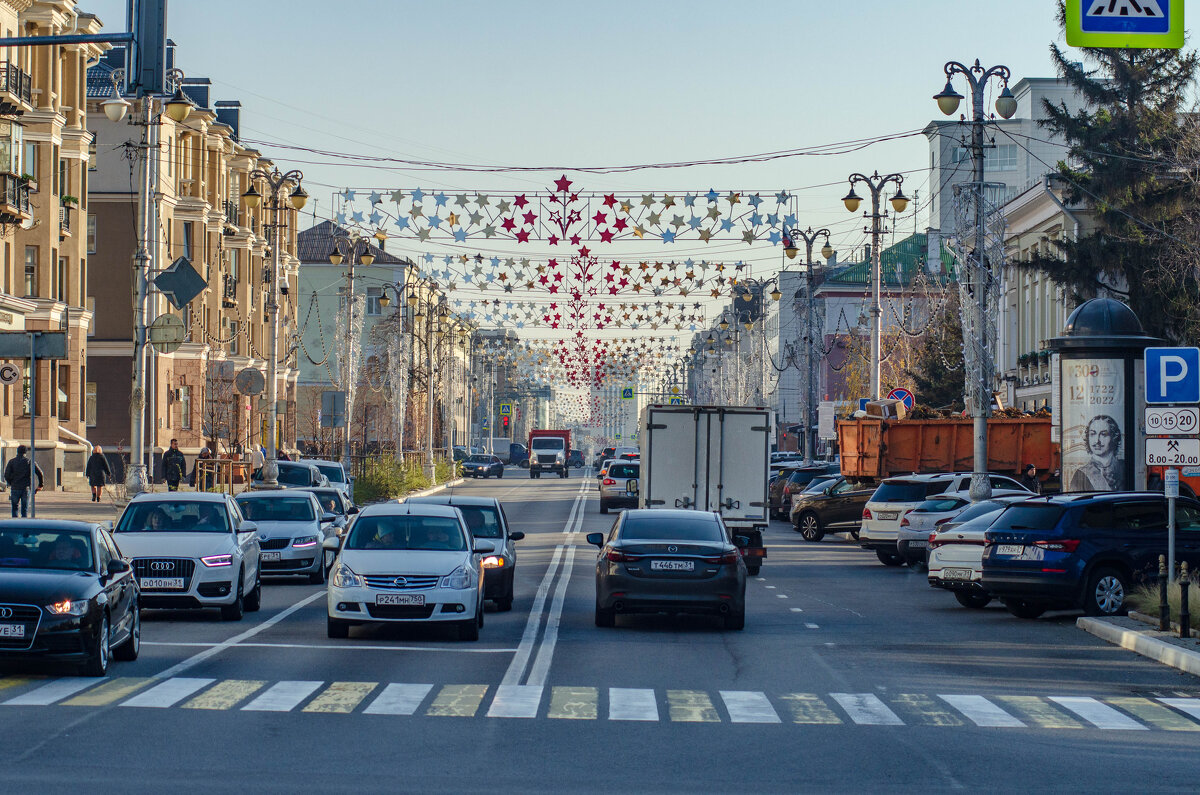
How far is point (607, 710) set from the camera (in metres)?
12.4

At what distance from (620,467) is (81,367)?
61.9 feet

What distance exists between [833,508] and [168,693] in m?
28.5

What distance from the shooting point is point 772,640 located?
59.2 feet

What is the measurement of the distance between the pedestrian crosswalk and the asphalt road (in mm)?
43

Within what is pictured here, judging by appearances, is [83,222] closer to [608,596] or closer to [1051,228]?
[1051,228]

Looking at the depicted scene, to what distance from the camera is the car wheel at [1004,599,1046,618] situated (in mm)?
21572

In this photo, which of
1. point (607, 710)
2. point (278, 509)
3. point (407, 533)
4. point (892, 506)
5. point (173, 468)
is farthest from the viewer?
point (173, 468)

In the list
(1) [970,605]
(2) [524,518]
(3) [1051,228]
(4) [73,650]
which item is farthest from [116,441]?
(4) [73,650]

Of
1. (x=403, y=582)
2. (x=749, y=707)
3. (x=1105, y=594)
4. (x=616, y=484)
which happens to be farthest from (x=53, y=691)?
(x=616, y=484)

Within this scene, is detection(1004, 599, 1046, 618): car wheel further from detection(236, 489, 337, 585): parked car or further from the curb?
detection(236, 489, 337, 585): parked car

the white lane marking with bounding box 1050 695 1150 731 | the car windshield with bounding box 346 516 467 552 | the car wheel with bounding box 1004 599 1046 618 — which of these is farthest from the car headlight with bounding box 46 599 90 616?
the car wheel with bounding box 1004 599 1046 618

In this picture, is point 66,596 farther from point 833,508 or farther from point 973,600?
point 833,508

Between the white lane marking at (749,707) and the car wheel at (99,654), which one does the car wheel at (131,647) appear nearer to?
the car wheel at (99,654)

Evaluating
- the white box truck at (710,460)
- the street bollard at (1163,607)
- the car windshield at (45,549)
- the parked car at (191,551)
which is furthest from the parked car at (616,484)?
the car windshield at (45,549)
